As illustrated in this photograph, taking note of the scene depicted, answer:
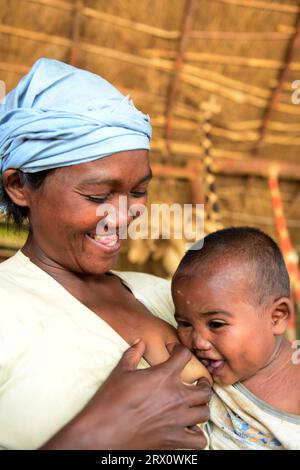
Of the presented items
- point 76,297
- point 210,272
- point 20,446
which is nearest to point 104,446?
point 20,446

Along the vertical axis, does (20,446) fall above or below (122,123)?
below

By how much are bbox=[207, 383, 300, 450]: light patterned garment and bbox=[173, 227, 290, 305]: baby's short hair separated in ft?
0.88

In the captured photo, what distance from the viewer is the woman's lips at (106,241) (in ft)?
5.07

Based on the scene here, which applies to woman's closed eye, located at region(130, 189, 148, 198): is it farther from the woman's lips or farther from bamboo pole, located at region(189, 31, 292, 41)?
bamboo pole, located at region(189, 31, 292, 41)

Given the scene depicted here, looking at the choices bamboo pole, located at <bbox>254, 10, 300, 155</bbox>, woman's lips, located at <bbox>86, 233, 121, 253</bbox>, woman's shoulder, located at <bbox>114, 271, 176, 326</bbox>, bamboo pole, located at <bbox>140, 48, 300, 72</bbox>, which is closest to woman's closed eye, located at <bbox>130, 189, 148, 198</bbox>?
woman's lips, located at <bbox>86, 233, 121, 253</bbox>

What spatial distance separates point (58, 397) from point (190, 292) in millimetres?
512

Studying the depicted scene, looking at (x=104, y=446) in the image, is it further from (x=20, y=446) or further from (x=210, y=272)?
(x=210, y=272)

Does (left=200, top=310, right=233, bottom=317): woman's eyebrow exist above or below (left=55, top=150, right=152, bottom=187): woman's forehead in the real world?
below

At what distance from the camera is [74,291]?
162 centimetres

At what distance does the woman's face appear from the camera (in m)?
1.49

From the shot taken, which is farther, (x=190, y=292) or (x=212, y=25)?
(x=212, y=25)

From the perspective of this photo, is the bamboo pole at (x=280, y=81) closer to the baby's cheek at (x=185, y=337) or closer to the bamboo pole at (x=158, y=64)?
the bamboo pole at (x=158, y=64)

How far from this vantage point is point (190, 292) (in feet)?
5.50

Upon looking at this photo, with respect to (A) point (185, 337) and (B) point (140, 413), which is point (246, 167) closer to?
(A) point (185, 337)
